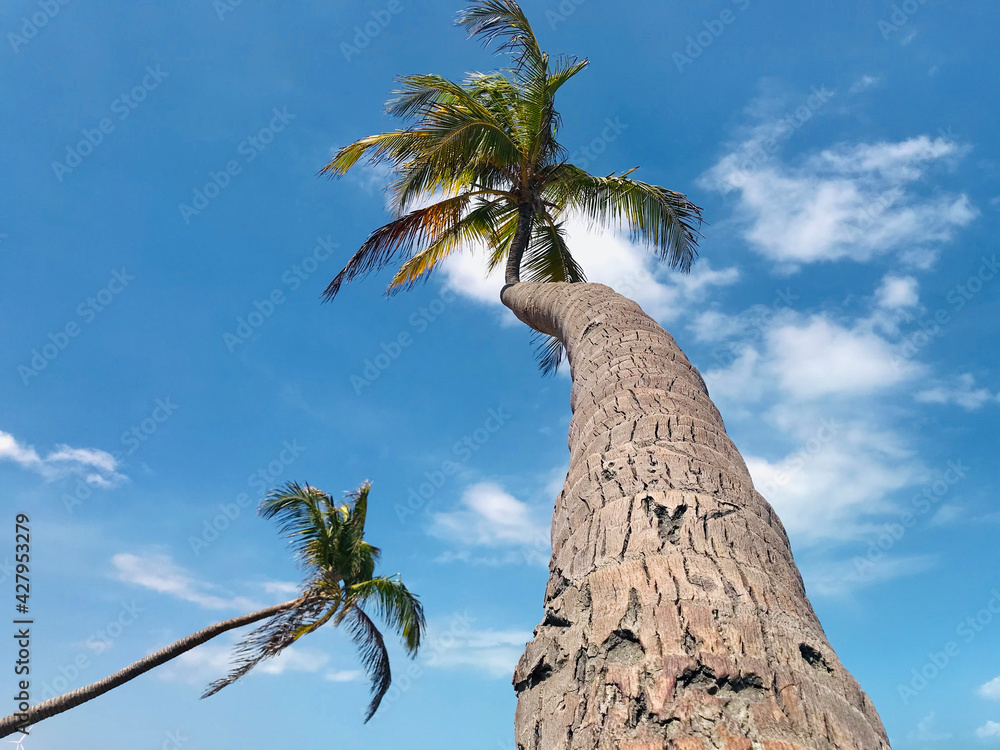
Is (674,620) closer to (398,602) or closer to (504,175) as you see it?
(504,175)

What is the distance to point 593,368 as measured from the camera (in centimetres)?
322

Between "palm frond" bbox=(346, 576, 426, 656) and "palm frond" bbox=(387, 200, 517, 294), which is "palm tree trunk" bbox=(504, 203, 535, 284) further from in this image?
"palm frond" bbox=(346, 576, 426, 656)

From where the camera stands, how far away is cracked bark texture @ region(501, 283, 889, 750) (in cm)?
124

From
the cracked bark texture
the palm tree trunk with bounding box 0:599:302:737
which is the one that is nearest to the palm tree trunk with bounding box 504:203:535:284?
the cracked bark texture

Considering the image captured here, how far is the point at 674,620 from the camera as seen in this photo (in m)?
1.44

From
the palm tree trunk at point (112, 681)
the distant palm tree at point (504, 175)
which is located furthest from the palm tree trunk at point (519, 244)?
the palm tree trunk at point (112, 681)

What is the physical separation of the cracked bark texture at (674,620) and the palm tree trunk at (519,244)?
4138 millimetres

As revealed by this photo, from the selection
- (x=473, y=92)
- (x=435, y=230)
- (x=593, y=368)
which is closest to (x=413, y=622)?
(x=435, y=230)

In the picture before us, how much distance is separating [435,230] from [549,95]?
196cm

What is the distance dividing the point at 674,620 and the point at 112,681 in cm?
1266

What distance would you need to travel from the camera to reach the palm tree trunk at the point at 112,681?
31.2 feet

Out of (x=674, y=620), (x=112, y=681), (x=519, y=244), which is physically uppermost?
(x=519, y=244)

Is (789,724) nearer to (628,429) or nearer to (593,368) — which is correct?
(628,429)

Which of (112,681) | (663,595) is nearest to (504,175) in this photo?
(663,595)
